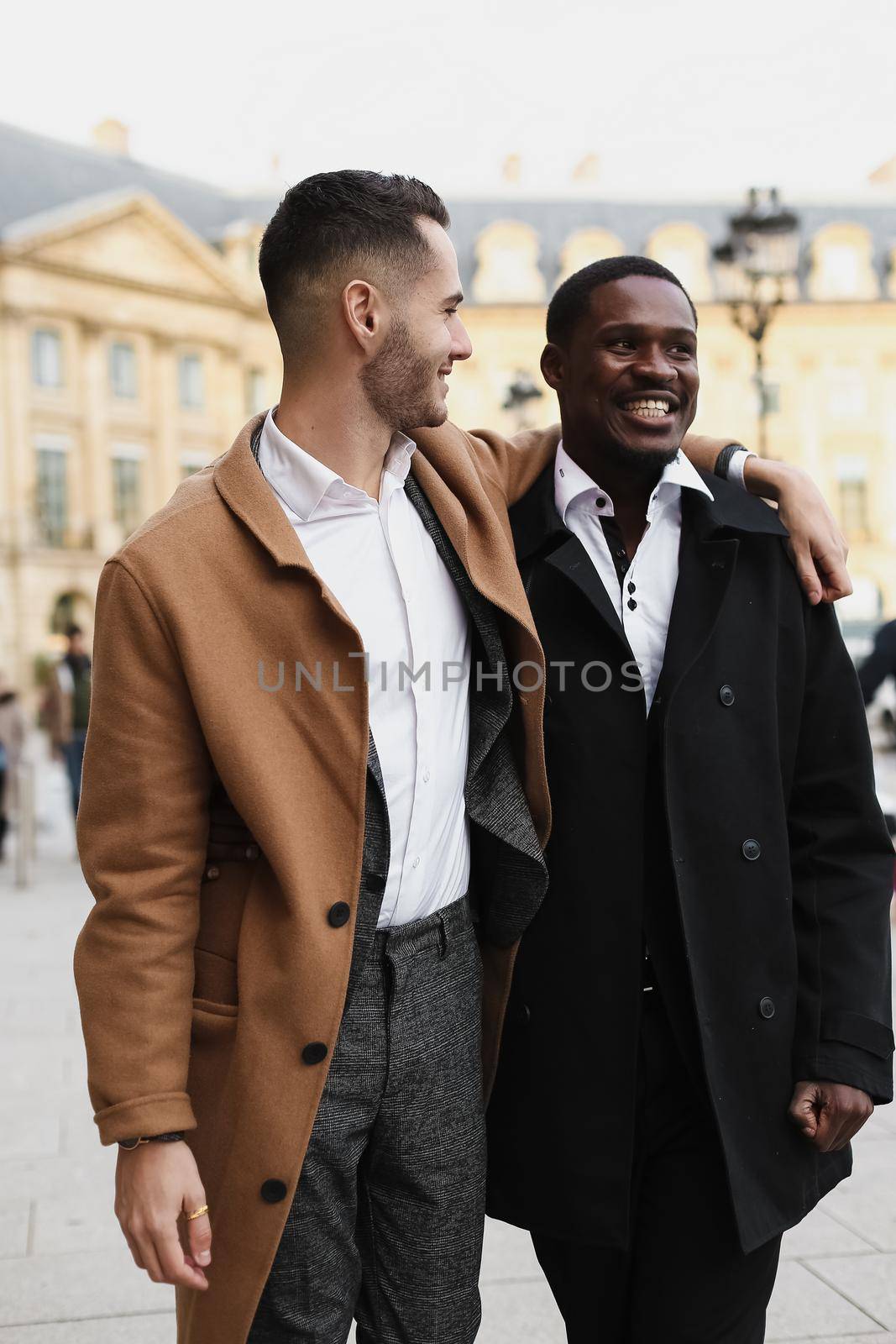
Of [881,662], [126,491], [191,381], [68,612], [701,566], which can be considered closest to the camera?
[701,566]

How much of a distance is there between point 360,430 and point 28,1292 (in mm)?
2576

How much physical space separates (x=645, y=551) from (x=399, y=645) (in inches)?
19.8

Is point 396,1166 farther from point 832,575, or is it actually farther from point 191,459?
point 191,459

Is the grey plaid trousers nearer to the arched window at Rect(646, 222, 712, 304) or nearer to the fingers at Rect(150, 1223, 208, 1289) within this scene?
the fingers at Rect(150, 1223, 208, 1289)

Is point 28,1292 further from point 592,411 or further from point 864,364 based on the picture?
point 864,364

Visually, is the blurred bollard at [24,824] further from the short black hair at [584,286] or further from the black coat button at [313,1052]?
the black coat button at [313,1052]

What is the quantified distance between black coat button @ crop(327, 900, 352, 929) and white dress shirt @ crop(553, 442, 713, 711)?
0.62 metres

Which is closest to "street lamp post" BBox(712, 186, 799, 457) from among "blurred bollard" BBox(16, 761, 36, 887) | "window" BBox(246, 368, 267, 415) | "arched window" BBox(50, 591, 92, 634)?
"blurred bollard" BBox(16, 761, 36, 887)

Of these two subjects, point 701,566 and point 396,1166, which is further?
point 701,566

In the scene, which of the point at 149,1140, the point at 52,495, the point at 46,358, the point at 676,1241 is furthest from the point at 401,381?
the point at 46,358

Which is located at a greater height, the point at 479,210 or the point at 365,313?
the point at 479,210

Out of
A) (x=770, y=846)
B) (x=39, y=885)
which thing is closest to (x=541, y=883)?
(x=770, y=846)

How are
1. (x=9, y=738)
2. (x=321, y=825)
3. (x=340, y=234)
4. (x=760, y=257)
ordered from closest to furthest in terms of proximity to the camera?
1. (x=321, y=825)
2. (x=340, y=234)
3. (x=760, y=257)
4. (x=9, y=738)

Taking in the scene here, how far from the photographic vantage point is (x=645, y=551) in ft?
7.40
